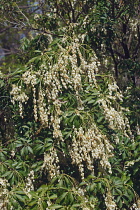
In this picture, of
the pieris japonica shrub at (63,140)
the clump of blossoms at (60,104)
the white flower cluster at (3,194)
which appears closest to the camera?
the white flower cluster at (3,194)

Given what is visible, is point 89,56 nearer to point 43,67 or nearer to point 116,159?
point 43,67

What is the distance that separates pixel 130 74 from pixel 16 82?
8.32ft

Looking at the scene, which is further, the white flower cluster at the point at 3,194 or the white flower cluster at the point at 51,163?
the white flower cluster at the point at 51,163

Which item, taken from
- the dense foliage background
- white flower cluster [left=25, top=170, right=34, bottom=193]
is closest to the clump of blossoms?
the dense foliage background

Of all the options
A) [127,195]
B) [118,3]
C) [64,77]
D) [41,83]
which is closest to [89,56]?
[64,77]

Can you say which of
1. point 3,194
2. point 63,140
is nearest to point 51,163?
point 63,140

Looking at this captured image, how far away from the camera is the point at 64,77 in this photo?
306 cm

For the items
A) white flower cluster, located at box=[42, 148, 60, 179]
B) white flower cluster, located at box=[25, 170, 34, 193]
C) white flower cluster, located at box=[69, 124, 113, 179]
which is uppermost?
white flower cluster, located at box=[69, 124, 113, 179]

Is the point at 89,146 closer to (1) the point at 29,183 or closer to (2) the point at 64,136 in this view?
(2) the point at 64,136

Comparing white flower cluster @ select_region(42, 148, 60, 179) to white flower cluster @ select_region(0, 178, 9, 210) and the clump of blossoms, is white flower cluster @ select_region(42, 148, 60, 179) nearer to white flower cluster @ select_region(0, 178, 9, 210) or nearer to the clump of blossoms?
the clump of blossoms

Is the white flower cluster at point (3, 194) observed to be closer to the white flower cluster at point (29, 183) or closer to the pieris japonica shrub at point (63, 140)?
A: the pieris japonica shrub at point (63, 140)

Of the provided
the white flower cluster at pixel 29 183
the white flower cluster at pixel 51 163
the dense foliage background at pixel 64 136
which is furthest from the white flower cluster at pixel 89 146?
the white flower cluster at pixel 29 183

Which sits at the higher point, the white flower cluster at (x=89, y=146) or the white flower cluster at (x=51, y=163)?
the white flower cluster at (x=89, y=146)

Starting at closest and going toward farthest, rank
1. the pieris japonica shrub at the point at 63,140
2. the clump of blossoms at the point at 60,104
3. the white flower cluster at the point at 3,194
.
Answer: the white flower cluster at the point at 3,194 → the pieris japonica shrub at the point at 63,140 → the clump of blossoms at the point at 60,104
